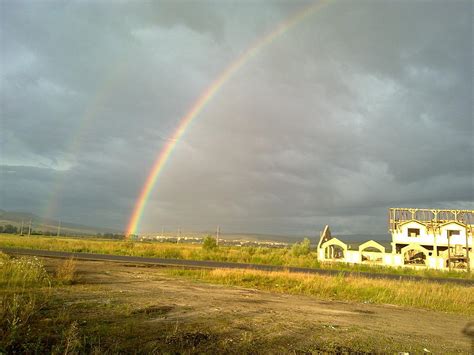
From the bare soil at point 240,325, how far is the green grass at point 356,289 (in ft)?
10.5

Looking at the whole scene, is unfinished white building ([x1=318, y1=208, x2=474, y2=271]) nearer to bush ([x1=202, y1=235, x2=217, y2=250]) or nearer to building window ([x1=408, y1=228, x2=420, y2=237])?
building window ([x1=408, y1=228, x2=420, y2=237])

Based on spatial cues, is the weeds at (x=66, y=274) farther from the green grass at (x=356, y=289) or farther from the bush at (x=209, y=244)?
the bush at (x=209, y=244)

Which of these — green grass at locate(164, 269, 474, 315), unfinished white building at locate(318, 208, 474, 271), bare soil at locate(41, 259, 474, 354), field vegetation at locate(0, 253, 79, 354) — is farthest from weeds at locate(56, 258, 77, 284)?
unfinished white building at locate(318, 208, 474, 271)

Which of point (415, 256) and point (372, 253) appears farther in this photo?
point (415, 256)

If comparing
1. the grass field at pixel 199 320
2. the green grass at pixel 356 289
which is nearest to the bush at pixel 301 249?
the green grass at pixel 356 289

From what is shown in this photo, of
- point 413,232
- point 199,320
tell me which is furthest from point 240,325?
point 413,232

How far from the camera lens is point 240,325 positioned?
10461mm

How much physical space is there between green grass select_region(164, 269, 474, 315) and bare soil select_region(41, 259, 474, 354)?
126 inches

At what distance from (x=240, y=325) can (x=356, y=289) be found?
13302 millimetres

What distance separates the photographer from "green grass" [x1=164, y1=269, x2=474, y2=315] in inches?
742

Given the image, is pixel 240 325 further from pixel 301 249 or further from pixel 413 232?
pixel 301 249

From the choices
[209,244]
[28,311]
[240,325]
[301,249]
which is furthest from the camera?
[301,249]

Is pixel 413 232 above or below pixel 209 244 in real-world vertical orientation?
above

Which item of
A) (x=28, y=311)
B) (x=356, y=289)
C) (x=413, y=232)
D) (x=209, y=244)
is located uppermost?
(x=413, y=232)
